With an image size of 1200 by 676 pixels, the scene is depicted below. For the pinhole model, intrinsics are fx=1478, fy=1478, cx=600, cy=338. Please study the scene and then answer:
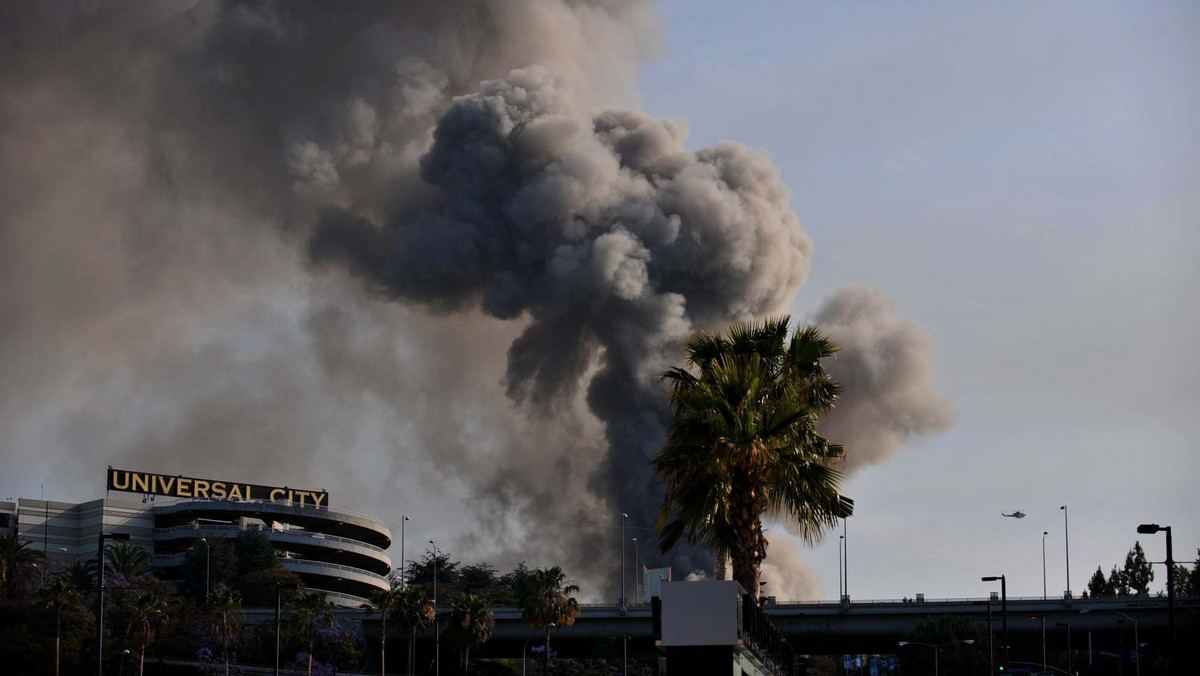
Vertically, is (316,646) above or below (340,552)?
below

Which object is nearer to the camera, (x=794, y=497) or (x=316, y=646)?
(x=794, y=497)

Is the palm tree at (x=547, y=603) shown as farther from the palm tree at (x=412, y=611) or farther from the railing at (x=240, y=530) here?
the railing at (x=240, y=530)

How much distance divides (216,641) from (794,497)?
8960 centimetres

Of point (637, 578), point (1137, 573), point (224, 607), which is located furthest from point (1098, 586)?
point (224, 607)

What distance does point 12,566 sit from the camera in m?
112

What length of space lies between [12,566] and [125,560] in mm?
20517

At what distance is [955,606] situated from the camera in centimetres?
12525

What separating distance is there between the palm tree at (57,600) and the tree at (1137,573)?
127834 millimetres

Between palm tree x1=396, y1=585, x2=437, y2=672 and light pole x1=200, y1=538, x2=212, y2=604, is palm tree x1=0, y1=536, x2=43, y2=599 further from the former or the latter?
palm tree x1=396, y1=585, x2=437, y2=672

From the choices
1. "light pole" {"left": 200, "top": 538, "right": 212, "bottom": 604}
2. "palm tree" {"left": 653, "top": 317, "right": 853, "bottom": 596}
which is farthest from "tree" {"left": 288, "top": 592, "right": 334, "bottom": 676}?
"palm tree" {"left": 653, "top": 317, "right": 853, "bottom": 596}

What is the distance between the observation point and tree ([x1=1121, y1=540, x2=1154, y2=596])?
179 metres

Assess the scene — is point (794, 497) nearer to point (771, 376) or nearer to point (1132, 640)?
point (771, 376)

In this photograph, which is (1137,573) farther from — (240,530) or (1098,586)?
(240,530)

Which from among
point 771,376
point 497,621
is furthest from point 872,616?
point 771,376
